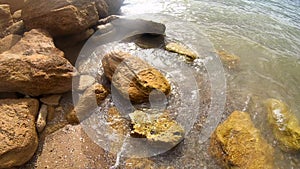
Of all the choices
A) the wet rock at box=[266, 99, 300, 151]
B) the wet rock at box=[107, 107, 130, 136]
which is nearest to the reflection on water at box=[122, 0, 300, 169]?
the wet rock at box=[266, 99, 300, 151]

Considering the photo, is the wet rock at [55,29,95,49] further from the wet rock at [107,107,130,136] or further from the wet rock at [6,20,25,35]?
the wet rock at [107,107,130,136]

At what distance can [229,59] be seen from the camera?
17.2 feet

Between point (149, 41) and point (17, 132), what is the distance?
11.9ft

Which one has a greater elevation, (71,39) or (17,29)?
(17,29)

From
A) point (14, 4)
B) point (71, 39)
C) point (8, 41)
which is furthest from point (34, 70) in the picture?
point (14, 4)

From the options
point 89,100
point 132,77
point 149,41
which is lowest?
point 149,41

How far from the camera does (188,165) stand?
320 cm

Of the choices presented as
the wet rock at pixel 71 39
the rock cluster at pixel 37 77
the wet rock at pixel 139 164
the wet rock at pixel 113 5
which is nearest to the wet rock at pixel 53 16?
the rock cluster at pixel 37 77

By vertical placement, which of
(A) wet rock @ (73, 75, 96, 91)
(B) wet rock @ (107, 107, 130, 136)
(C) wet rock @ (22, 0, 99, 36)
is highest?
(C) wet rock @ (22, 0, 99, 36)

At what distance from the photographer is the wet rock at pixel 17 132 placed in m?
2.79

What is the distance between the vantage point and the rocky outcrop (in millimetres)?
3357

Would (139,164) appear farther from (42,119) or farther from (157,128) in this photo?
(42,119)

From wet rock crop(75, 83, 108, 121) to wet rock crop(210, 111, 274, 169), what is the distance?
1.79m

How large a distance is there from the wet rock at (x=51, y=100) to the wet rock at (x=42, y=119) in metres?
0.08
